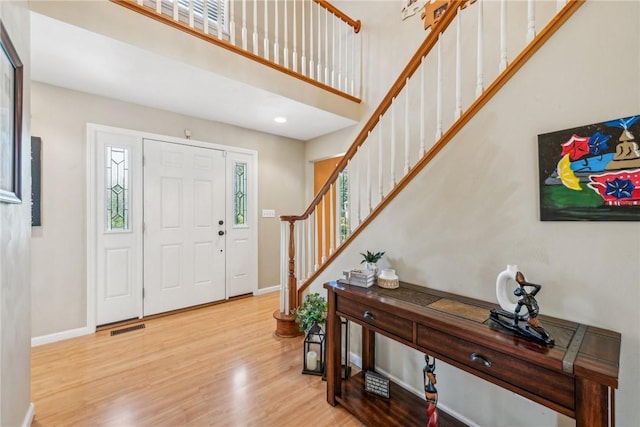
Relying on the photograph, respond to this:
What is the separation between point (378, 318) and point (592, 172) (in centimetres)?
116

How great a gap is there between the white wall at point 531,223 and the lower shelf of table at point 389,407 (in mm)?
108

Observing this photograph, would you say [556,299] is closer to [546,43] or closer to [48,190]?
[546,43]

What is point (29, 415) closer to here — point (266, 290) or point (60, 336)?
point (60, 336)

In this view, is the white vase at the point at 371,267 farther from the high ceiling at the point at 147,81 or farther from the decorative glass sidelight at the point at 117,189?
the decorative glass sidelight at the point at 117,189

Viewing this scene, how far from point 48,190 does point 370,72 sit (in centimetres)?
365

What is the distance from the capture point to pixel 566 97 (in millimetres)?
1200

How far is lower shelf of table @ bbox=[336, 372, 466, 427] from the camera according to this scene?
61.6 inches

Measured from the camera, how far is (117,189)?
2957mm

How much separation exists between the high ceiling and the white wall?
A: 1.93m

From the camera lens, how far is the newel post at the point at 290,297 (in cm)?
268

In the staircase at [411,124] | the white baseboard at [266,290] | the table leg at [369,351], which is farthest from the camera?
the white baseboard at [266,290]

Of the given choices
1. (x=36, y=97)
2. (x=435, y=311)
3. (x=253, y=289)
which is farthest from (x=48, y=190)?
(x=435, y=311)

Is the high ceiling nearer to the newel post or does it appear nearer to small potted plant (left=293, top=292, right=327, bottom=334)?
the newel post

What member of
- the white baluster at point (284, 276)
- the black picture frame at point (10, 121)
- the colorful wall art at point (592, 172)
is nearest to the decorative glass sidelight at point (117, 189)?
the black picture frame at point (10, 121)
